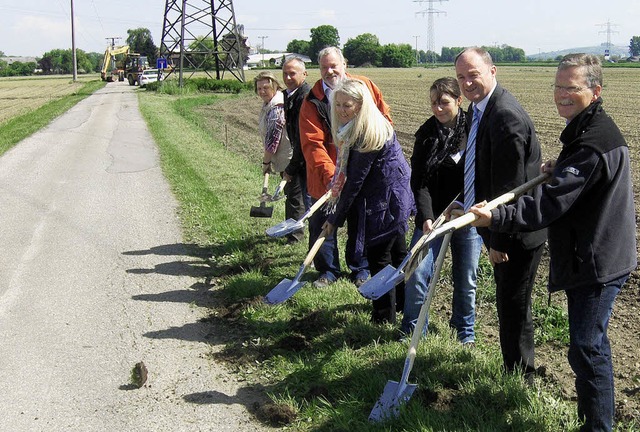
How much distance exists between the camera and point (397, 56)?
122m

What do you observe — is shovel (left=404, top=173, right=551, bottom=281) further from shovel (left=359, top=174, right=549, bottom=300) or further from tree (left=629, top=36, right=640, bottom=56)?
tree (left=629, top=36, right=640, bottom=56)

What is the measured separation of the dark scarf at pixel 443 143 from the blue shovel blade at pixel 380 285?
783 millimetres

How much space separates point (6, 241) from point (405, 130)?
13.7m

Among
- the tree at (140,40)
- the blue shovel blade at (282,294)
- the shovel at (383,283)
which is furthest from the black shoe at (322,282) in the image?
the tree at (140,40)

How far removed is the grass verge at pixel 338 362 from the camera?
11.8 feet

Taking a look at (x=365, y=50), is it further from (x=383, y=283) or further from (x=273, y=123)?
(x=383, y=283)

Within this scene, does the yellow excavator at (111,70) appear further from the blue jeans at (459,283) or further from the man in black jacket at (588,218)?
the man in black jacket at (588,218)

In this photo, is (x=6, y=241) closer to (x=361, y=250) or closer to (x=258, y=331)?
(x=258, y=331)

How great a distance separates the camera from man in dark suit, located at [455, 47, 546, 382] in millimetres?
3711

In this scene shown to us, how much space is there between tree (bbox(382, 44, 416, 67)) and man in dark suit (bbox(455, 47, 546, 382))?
121898 millimetres

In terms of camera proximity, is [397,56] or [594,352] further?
[397,56]

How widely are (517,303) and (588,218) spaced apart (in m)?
0.89

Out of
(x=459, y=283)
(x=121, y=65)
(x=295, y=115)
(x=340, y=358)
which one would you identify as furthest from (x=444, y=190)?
(x=121, y=65)

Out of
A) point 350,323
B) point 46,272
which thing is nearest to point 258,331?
point 350,323
